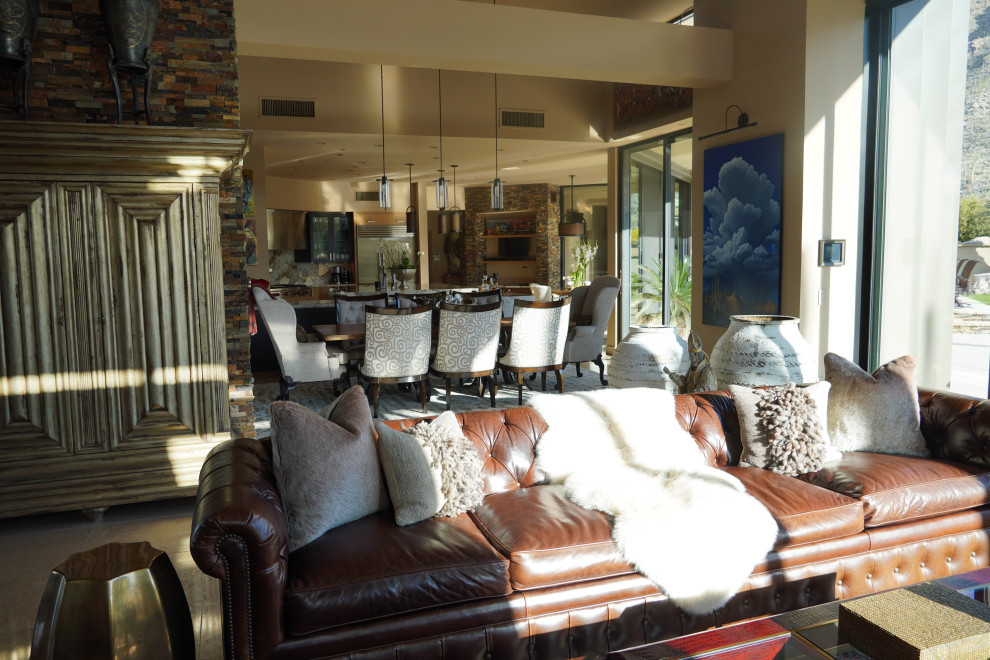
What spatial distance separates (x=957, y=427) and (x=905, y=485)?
0.59 meters

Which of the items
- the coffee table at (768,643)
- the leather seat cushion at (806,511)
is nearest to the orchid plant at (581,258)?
the leather seat cushion at (806,511)

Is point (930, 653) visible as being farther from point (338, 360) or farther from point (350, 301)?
point (350, 301)

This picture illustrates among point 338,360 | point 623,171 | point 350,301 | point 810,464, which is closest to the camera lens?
point 810,464

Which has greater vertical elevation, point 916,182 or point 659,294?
point 916,182

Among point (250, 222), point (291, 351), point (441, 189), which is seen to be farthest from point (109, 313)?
point (250, 222)

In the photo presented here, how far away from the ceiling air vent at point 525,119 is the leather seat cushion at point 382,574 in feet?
25.5

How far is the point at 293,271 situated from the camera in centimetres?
1438

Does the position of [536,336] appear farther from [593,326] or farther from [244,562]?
[244,562]

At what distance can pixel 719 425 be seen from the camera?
3238mm

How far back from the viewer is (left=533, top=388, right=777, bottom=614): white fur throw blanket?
7.53ft

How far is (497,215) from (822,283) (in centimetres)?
1010

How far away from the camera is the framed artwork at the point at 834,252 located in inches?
207

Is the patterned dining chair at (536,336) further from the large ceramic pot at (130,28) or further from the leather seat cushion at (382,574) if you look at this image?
the leather seat cushion at (382,574)

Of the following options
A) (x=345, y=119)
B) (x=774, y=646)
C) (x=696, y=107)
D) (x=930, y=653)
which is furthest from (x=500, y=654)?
(x=345, y=119)
